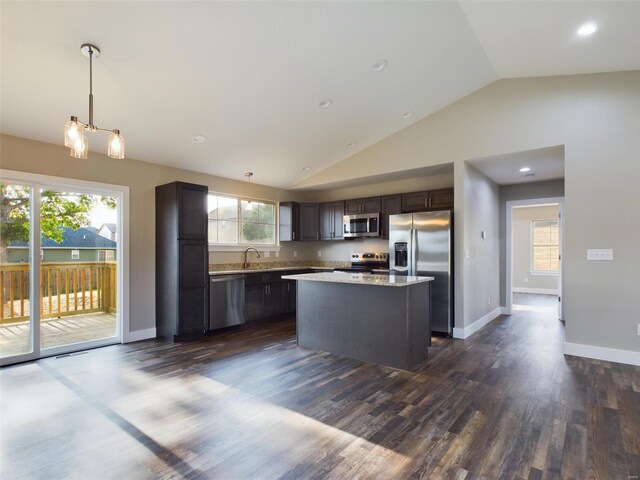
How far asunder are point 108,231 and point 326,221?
3727 mm

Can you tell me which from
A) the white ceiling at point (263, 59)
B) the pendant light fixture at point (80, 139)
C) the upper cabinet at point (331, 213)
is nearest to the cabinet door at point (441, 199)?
the upper cabinet at point (331, 213)

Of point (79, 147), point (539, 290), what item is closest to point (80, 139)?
point (79, 147)

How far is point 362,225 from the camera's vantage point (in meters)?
6.21

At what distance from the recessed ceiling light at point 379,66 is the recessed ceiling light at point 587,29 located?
67.9 inches

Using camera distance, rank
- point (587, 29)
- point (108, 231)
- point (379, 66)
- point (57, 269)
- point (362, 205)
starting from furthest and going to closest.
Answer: point (362, 205), point (108, 231), point (57, 269), point (379, 66), point (587, 29)

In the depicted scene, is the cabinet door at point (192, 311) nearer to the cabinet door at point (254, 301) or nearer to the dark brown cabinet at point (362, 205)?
the cabinet door at point (254, 301)

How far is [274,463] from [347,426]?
0.61 metres

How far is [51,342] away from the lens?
4027 millimetres

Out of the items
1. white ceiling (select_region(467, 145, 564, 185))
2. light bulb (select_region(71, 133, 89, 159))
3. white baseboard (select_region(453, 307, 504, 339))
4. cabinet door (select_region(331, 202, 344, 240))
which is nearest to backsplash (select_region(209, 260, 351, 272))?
cabinet door (select_region(331, 202, 344, 240))

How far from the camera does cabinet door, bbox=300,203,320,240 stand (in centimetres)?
682

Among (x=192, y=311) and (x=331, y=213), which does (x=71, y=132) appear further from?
(x=331, y=213)

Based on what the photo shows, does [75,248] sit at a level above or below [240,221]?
below

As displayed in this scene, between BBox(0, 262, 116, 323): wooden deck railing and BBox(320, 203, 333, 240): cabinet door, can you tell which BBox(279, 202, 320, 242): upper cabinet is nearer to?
BBox(320, 203, 333, 240): cabinet door

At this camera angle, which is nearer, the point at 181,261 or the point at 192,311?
the point at 181,261
